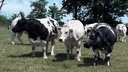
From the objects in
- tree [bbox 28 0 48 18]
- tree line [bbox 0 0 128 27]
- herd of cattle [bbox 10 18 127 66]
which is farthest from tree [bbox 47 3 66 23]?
herd of cattle [bbox 10 18 127 66]

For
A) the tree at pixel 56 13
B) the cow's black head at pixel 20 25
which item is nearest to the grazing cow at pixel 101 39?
the cow's black head at pixel 20 25

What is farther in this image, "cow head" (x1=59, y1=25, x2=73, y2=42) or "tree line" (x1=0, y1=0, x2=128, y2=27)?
"tree line" (x1=0, y1=0, x2=128, y2=27)

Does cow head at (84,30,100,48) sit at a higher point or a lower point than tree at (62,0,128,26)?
higher

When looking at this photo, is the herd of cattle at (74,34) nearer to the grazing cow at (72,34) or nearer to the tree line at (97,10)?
the grazing cow at (72,34)

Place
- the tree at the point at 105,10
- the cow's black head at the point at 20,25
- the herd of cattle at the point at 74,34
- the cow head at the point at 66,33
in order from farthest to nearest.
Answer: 1. the tree at the point at 105,10
2. the cow's black head at the point at 20,25
3. the cow head at the point at 66,33
4. the herd of cattle at the point at 74,34

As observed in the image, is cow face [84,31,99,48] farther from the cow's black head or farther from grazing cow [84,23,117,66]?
the cow's black head

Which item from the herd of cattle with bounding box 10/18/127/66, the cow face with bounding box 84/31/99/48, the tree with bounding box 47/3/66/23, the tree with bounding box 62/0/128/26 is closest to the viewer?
the cow face with bounding box 84/31/99/48

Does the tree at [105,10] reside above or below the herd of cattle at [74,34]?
below

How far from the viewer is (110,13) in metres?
60.6

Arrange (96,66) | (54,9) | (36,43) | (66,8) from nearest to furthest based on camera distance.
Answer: (96,66)
(36,43)
(66,8)
(54,9)

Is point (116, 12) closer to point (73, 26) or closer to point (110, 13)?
point (110, 13)

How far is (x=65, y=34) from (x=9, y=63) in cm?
272

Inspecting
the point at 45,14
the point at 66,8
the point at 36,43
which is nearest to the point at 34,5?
the point at 45,14

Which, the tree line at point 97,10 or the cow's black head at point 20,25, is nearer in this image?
the cow's black head at point 20,25
